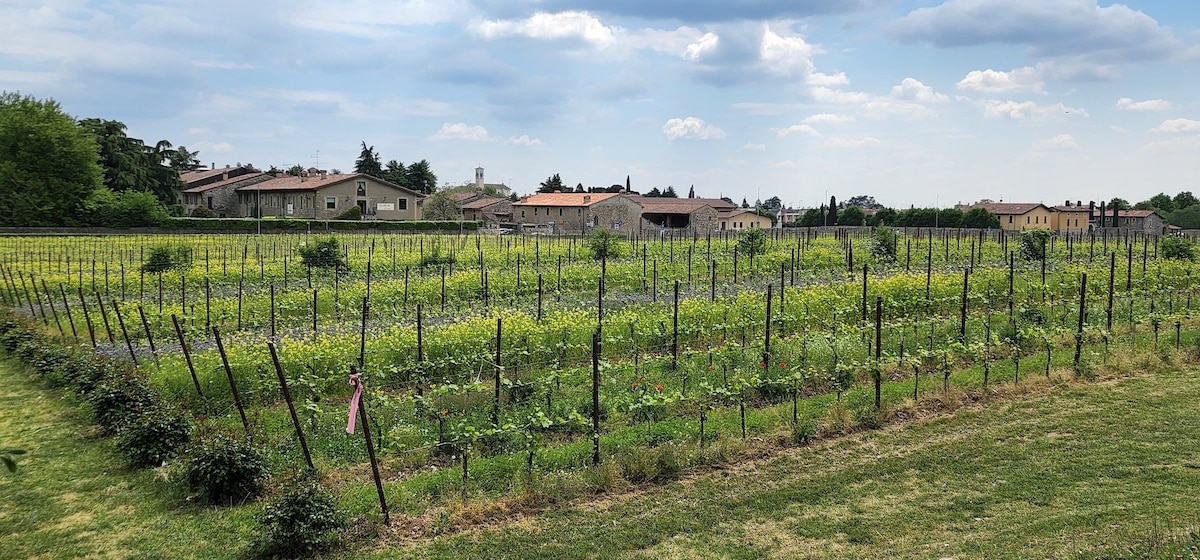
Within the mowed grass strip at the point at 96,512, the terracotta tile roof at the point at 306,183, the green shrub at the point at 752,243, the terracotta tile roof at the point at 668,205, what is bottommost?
the mowed grass strip at the point at 96,512

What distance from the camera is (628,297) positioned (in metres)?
19.1

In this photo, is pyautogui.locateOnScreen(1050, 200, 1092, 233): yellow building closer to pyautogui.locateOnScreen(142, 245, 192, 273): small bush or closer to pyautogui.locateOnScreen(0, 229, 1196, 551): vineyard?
pyautogui.locateOnScreen(0, 229, 1196, 551): vineyard

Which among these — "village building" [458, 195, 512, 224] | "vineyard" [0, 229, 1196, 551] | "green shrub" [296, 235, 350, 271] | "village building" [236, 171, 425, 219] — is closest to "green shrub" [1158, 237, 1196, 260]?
"vineyard" [0, 229, 1196, 551]

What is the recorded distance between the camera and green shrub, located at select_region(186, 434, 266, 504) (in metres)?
7.42

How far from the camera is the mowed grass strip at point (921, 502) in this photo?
20.4 ft

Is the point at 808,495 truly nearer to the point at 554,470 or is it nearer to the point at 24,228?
the point at 554,470

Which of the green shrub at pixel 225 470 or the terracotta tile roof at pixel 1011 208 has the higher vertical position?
the terracotta tile roof at pixel 1011 208

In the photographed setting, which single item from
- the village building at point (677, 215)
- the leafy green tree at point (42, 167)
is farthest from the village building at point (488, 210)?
the leafy green tree at point (42, 167)

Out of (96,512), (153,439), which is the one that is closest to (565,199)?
(153,439)

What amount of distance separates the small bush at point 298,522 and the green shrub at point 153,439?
2574 millimetres

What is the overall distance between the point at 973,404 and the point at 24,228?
5463 centimetres

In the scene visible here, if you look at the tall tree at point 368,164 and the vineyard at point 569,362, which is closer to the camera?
the vineyard at point 569,362

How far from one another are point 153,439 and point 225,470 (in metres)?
1.59

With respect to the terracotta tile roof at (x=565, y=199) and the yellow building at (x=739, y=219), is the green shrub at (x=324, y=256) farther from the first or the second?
the yellow building at (x=739, y=219)
